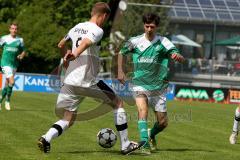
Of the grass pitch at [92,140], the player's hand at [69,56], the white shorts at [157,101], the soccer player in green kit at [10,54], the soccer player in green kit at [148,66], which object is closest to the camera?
the player's hand at [69,56]

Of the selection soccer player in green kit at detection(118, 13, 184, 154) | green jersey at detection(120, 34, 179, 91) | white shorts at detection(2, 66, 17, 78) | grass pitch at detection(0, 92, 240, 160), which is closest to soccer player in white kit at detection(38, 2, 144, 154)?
grass pitch at detection(0, 92, 240, 160)

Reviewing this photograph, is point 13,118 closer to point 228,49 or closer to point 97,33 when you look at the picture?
point 97,33

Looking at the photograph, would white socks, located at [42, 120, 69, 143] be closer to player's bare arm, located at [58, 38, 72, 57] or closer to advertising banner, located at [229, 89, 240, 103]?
player's bare arm, located at [58, 38, 72, 57]

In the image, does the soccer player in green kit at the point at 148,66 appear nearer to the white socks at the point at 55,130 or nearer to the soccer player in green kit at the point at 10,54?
the white socks at the point at 55,130

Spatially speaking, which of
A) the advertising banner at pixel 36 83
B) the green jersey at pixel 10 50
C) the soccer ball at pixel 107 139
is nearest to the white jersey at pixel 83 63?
the soccer ball at pixel 107 139

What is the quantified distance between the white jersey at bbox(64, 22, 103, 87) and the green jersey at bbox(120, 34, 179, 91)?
1312 mm

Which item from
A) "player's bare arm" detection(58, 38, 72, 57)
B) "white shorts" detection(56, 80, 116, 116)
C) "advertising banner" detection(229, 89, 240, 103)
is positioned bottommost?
"advertising banner" detection(229, 89, 240, 103)

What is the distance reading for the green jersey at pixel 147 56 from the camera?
1232 centimetres

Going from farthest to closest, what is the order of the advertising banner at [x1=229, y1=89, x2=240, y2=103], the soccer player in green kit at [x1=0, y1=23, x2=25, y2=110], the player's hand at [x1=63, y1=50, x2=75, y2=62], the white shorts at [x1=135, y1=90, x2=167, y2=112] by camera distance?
the advertising banner at [x1=229, y1=89, x2=240, y2=103] < the soccer player in green kit at [x1=0, y1=23, x2=25, y2=110] < the white shorts at [x1=135, y1=90, x2=167, y2=112] < the player's hand at [x1=63, y1=50, x2=75, y2=62]

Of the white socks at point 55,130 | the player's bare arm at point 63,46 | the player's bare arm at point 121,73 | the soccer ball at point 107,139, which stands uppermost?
the player's bare arm at point 63,46

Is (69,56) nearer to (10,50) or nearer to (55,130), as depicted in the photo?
(55,130)

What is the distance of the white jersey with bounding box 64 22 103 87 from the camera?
1102cm

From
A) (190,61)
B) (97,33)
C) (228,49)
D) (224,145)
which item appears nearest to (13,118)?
(224,145)

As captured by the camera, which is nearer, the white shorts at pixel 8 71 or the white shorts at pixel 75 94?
the white shorts at pixel 75 94
